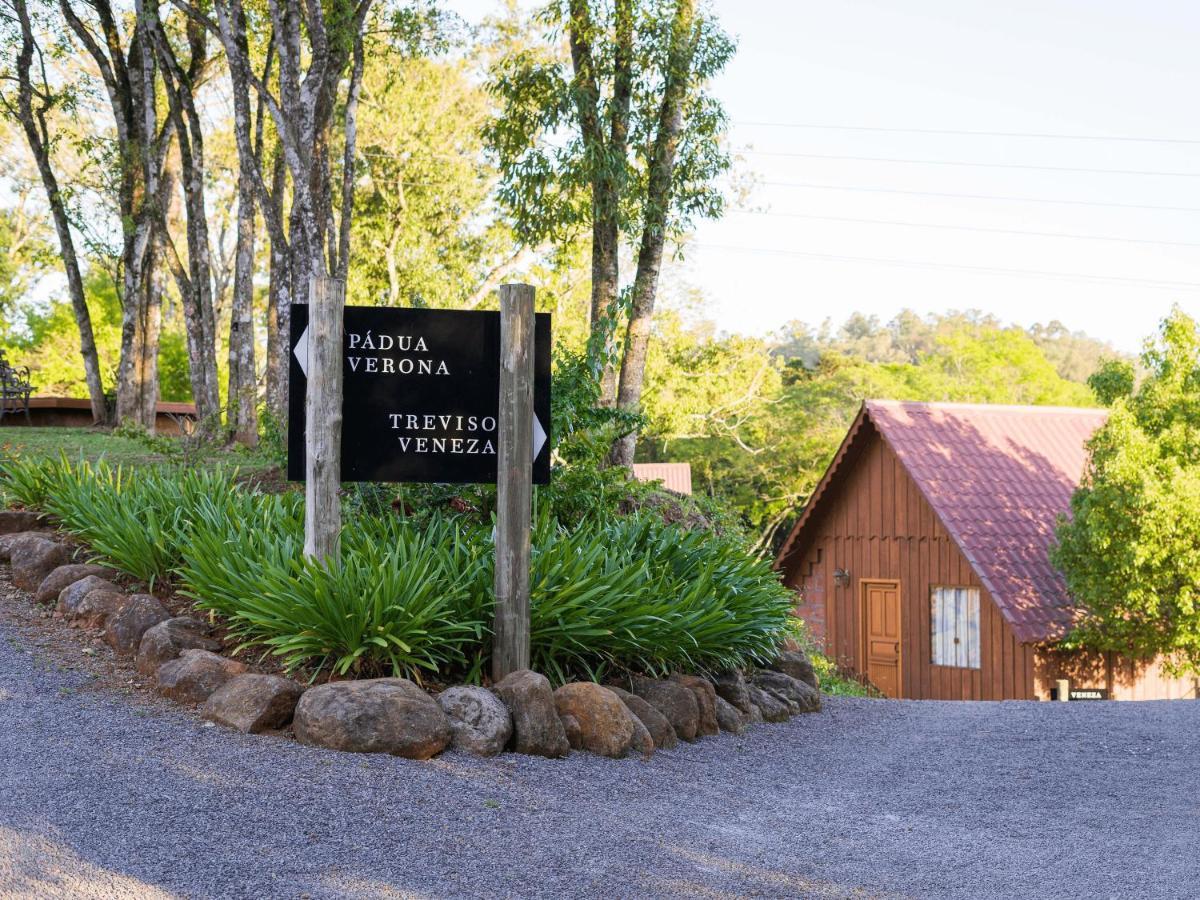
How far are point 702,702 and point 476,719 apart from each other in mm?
2020

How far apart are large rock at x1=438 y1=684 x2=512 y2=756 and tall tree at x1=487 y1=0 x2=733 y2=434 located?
983cm

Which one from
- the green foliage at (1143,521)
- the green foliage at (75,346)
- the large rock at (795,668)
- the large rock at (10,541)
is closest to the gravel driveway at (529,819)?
the large rock at (10,541)

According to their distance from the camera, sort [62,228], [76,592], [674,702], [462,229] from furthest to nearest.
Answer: [462,229], [62,228], [76,592], [674,702]

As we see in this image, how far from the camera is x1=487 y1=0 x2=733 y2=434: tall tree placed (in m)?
16.5

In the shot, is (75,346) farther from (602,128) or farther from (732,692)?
(732,692)

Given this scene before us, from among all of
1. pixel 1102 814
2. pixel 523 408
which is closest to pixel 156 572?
pixel 523 408

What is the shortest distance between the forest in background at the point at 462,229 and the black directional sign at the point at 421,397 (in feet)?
8.11

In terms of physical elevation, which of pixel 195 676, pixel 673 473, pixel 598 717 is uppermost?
pixel 673 473

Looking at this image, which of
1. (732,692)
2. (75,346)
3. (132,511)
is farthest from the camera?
(75,346)

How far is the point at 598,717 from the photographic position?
7004 millimetres

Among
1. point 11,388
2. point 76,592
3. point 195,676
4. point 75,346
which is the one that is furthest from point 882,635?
point 75,346

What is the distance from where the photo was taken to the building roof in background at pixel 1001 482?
21750 mm

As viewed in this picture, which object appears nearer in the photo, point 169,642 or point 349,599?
point 349,599

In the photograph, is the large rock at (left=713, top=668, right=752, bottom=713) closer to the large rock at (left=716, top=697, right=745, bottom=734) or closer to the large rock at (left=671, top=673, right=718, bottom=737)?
the large rock at (left=716, top=697, right=745, bottom=734)
